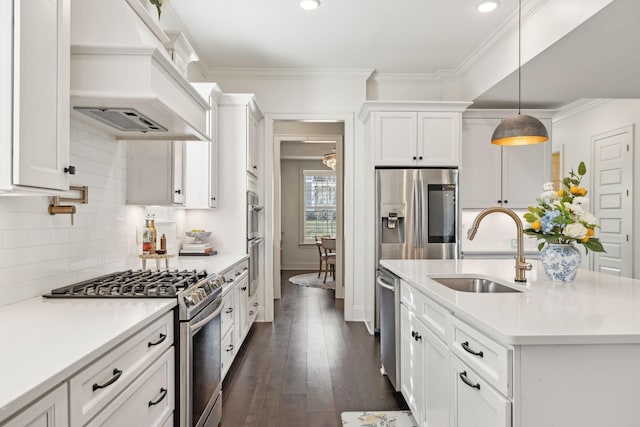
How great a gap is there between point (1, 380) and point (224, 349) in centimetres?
216

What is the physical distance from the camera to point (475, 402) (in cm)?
152

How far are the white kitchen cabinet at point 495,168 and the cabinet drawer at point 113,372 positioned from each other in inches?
150

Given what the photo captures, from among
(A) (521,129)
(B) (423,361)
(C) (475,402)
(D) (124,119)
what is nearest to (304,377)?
(B) (423,361)

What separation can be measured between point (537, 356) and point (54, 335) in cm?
146

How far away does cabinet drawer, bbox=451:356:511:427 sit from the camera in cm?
130

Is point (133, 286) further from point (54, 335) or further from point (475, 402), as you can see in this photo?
point (475, 402)

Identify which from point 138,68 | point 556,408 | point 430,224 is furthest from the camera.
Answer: point 430,224

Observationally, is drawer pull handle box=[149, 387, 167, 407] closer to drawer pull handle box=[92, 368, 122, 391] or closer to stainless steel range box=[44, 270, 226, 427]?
stainless steel range box=[44, 270, 226, 427]

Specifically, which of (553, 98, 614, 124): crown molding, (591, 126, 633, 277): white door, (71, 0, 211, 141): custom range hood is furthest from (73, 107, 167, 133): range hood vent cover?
(553, 98, 614, 124): crown molding

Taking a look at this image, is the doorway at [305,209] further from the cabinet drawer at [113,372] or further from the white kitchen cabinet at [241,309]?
the cabinet drawer at [113,372]

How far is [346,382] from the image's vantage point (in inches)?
124

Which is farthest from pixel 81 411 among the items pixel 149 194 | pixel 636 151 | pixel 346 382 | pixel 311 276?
pixel 311 276

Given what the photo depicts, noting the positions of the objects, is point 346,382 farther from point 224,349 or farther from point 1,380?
point 1,380

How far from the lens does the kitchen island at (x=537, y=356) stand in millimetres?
1250
